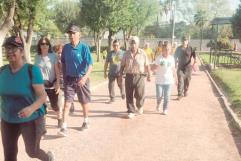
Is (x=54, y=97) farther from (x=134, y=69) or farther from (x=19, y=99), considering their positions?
(x=19, y=99)

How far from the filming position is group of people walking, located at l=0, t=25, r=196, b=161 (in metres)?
4.34

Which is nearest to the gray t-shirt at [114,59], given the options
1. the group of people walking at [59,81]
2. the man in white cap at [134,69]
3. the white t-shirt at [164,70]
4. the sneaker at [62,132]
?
the group of people walking at [59,81]

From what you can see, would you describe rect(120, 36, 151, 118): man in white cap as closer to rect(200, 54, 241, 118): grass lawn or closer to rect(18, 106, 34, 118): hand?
A: rect(200, 54, 241, 118): grass lawn

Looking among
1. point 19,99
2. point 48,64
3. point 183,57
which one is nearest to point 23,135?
point 19,99

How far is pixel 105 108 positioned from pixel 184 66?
3.18 m

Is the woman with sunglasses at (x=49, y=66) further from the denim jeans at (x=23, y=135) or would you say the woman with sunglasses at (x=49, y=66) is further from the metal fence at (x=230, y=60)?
the metal fence at (x=230, y=60)

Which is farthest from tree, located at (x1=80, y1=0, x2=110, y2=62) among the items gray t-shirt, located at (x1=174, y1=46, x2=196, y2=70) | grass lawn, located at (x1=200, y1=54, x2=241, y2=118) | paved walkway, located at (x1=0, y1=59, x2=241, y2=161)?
paved walkway, located at (x1=0, y1=59, x2=241, y2=161)

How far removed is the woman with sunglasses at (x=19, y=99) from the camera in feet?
14.0

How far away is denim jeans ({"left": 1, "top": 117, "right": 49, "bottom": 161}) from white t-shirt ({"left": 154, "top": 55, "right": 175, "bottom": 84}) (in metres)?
5.62

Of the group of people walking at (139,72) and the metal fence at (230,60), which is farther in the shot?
the metal fence at (230,60)

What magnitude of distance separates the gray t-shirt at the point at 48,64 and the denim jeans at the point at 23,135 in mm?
3176

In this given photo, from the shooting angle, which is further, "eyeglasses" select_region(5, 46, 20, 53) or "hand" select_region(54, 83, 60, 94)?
"hand" select_region(54, 83, 60, 94)

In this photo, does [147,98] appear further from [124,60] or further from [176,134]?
[176,134]

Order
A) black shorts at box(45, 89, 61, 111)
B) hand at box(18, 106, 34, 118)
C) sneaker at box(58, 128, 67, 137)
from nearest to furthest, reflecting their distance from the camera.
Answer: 1. hand at box(18, 106, 34, 118)
2. sneaker at box(58, 128, 67, 137)
3. black shorts at box(45, 89, 61, 111)
